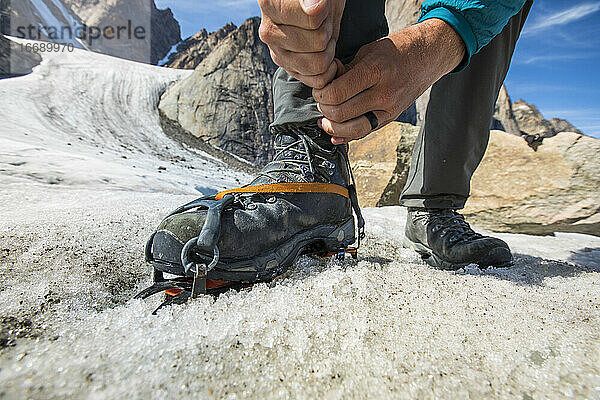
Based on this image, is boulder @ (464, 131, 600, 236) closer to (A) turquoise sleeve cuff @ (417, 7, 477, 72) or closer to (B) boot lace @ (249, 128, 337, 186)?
(B) boot lace @ (249, 128, 337, 186)

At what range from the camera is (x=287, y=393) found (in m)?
0.41

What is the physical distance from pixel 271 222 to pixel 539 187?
2572mm

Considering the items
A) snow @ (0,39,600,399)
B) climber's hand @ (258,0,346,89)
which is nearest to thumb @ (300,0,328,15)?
climber's hand @ (258,0,346,89)

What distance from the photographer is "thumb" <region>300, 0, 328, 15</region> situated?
0.46 meters

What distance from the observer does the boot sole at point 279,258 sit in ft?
2.25

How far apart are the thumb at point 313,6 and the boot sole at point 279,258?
49 cm

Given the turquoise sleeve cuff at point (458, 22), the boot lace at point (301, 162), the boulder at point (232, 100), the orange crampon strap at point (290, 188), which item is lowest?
the orange crampon strap at point (290, 188)

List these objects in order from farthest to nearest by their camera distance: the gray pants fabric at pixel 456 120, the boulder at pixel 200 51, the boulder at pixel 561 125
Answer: the boulder at pixel 561 125 < the boulder at pixel 200 51 < the gray pants fabric at pixel 456 120

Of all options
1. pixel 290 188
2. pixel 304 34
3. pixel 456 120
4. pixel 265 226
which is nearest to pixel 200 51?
pixel 456 120

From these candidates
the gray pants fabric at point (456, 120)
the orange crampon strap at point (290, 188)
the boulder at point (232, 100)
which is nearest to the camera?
the orange crampon strap at point (290, 188)

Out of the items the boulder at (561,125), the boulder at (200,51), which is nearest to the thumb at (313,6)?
the boulder at (200,51)

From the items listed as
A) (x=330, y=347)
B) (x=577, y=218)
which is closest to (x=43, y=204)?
(x=330, y=347)

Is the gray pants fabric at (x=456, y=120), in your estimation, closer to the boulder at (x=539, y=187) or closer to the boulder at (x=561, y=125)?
the boulder at (x=539, y=187)

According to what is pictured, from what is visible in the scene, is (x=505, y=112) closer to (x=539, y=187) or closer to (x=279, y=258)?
(x=539, y=187)
